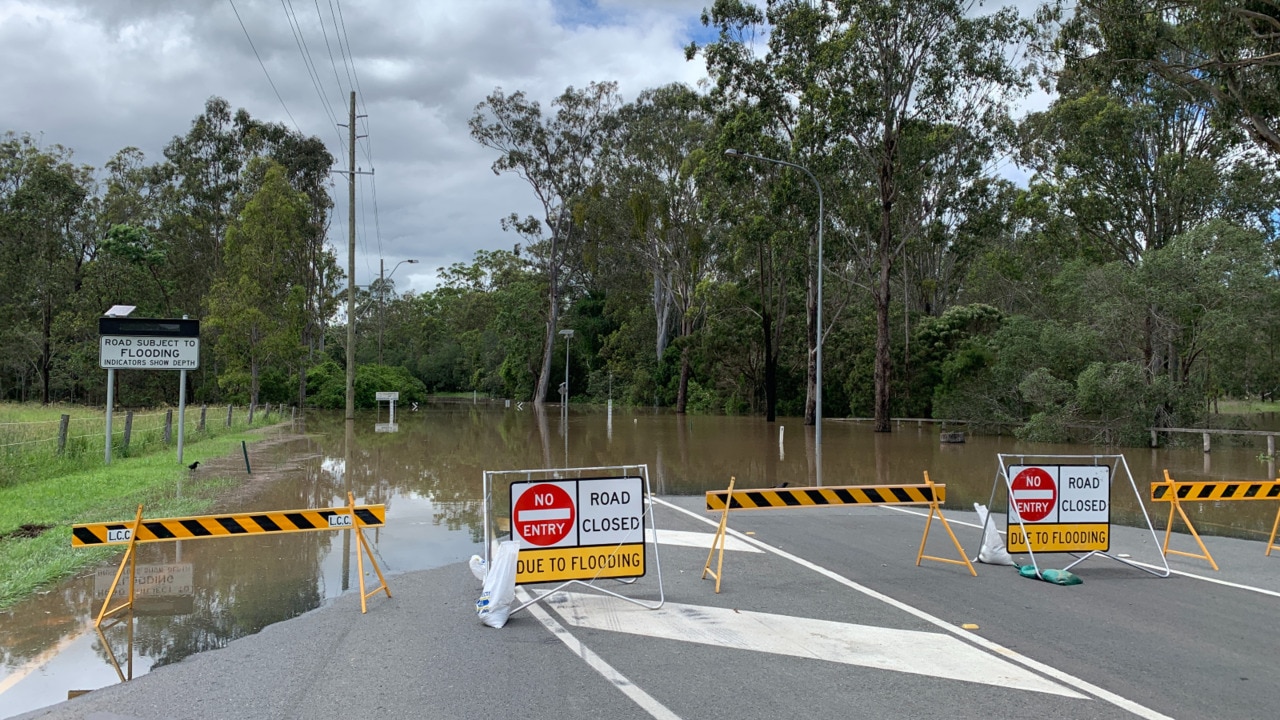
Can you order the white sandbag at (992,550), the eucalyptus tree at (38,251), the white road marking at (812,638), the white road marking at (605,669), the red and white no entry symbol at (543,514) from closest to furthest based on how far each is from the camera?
the white road marking at (605,669), the white road marking at (812,638), the red and white no entry symbol at (543,514), the white sandbag at (992,550), the eucalyptus tree at (38,251)

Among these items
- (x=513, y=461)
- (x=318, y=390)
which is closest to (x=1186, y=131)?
(x=513, y=461)

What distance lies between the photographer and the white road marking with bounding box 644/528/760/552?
1042 centimetres

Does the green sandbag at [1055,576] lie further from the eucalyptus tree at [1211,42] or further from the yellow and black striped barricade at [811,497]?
the eucalyptus tree at [1211,42]

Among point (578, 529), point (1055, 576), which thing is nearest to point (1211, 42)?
point (1055, 576)

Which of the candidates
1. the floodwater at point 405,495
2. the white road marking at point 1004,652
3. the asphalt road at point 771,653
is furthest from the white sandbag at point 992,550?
the white road marking at point 1004,652

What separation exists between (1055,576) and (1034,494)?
91 cm

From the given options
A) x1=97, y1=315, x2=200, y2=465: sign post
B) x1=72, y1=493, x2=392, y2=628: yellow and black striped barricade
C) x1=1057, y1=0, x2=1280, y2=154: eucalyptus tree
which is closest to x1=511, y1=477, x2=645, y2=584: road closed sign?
x1=72, y1=493, x2=392, y2=628: yellow and black striped barricade

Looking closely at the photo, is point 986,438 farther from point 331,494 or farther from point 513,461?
point 331,494

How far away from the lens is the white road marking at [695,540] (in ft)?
34.2

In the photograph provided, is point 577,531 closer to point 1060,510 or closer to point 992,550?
point 992,550

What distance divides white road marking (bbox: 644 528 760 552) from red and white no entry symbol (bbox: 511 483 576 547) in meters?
2.53

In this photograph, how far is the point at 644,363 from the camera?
6981 centimetres

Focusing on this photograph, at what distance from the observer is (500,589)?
7.15 metres

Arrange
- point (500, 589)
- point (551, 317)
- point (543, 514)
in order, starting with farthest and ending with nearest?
point (551, 317) → point (543, 514) → point (500, 589)
